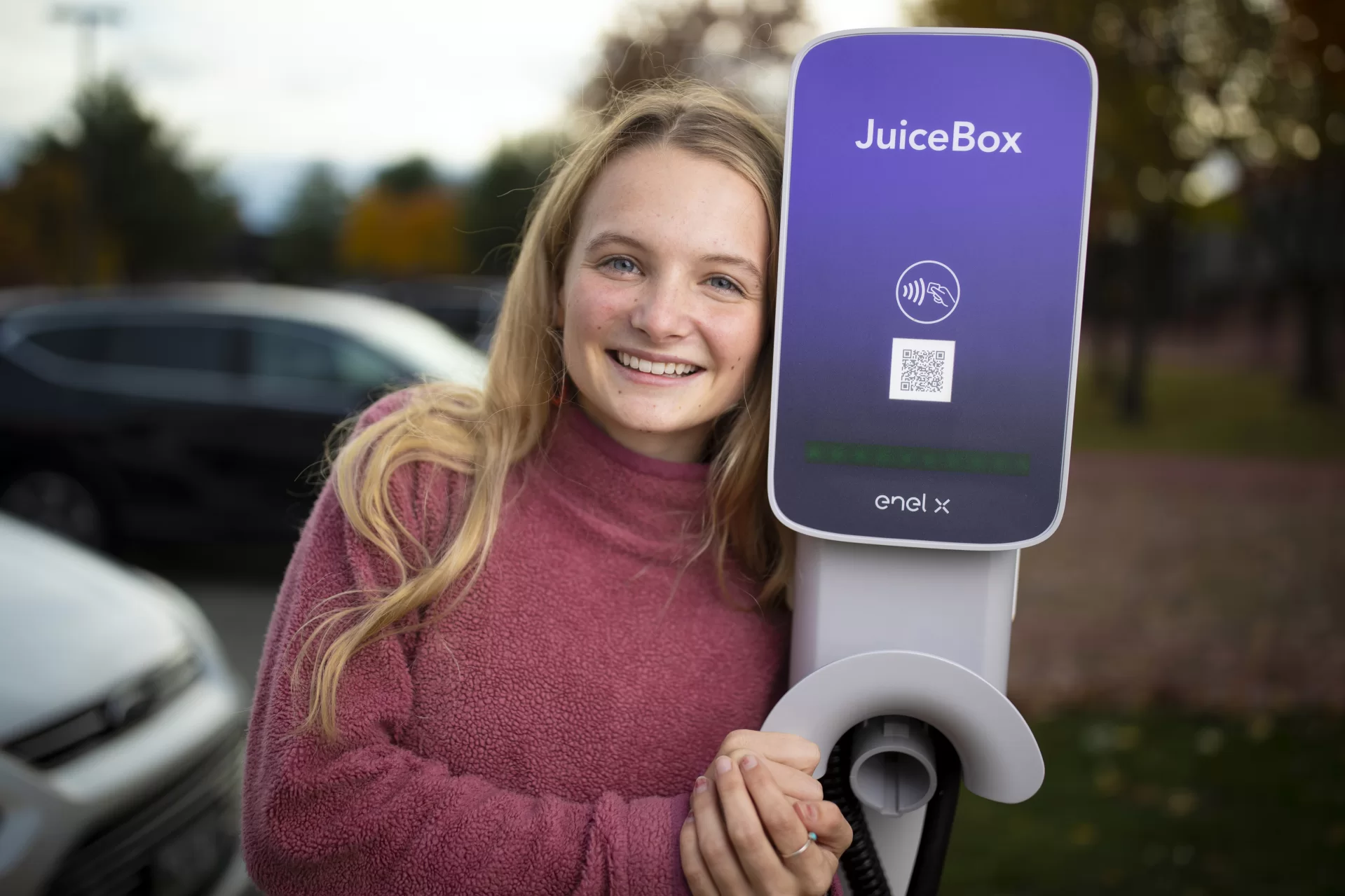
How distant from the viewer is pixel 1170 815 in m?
3.76

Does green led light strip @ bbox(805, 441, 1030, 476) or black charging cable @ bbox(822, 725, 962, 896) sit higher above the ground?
green led light strip @ bbox(805, 441, 1030, 476)

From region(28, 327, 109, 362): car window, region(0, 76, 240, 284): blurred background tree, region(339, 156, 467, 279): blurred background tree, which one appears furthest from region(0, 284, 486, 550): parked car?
region(339, 156, 467, 279): blurred background tree

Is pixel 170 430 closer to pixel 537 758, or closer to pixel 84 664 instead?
pixel 84 664

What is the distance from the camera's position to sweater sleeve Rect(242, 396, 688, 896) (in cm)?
131

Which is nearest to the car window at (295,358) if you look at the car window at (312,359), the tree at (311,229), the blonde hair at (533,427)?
the car window at (312,359)

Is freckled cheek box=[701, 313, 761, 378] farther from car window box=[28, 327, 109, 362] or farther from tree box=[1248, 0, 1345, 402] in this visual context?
tree box=[1248, 0, 1345, 402]

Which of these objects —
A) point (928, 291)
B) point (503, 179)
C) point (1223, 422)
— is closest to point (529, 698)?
point (928, 291)

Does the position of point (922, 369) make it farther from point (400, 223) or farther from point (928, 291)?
point (400, 223)

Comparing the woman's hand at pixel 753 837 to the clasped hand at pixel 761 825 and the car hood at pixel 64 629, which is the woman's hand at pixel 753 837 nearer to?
the clasped hand at pixel 761 825

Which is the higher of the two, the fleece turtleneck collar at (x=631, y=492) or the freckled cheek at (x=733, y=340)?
the freckled cheek at (x=733, y=340)

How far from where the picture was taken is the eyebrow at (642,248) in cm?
143

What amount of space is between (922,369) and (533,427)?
554 millimetres

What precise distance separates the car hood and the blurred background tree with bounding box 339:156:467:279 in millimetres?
62905

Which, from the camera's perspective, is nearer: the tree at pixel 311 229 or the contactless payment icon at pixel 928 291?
the contactless payment icon at pixel 928 291
